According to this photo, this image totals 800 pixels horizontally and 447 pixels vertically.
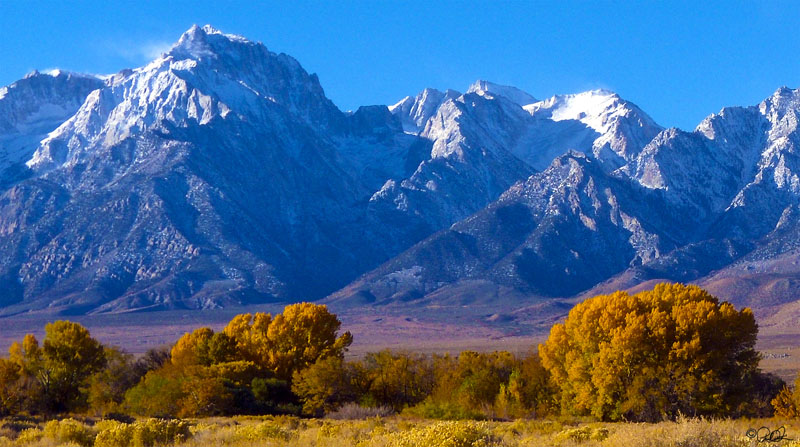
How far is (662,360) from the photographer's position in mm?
65500

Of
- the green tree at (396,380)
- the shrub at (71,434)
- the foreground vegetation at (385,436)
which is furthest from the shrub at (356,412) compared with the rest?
the shrub at (71,434)

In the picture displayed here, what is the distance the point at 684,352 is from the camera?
2530 inches

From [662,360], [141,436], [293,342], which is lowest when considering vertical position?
[662,360]

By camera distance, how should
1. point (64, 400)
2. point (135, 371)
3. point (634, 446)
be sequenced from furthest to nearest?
point (135, 371) < point (64, 400) < point (634, 446)

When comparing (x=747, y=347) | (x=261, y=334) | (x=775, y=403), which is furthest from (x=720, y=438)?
(x=261, y=334)

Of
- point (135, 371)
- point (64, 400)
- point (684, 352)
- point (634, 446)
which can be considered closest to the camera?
point (634, 446)

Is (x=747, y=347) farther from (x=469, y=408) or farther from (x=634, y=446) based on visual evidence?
(x=634, y=446)

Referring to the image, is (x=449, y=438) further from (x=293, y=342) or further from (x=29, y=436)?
(x=293, y=342)

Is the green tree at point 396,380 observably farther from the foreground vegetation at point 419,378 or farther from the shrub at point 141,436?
the shrub at point 141,436

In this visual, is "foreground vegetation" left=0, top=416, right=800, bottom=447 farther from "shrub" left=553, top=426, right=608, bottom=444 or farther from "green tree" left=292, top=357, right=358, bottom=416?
"green tree" left=292, top=357, right=358, bottom=416

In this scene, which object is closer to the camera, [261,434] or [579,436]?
[579,436]

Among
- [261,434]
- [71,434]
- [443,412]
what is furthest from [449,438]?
[443,412]

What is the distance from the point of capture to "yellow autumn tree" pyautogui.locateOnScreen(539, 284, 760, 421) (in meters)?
64.3

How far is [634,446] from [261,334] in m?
57.4
